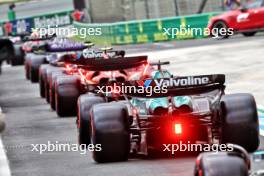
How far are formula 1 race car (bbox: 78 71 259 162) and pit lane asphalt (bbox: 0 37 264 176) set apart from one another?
0.23 metres

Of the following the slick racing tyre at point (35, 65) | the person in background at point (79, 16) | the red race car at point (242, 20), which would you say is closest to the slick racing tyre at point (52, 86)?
the slick racing tyre at point (35, 65)

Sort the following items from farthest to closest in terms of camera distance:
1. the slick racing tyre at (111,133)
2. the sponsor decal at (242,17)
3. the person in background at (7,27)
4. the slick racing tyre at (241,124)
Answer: the person in background at (7,27), the sponsor decal at (242,17), the slick racing tyre at (111,133), the slick racing tyre at (241,124)

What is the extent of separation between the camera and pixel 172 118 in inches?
464

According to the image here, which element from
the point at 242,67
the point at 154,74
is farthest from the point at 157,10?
the point at 154,74

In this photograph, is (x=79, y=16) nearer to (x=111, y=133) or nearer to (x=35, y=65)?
(x=35, y=65)

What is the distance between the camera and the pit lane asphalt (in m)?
11.5

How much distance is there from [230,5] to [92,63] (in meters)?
28.3

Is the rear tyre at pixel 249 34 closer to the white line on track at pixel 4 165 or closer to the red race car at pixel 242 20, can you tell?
the red race car at pixel 242 20

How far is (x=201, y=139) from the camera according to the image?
11.9 metres

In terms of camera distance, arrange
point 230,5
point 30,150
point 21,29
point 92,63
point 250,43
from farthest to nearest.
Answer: point 21,29
point 230,5
point 250,43
point 92,63
point 30,150

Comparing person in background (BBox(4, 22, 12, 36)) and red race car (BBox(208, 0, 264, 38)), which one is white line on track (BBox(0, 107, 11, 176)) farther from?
person in background (BBox(4, 22, 12, 36))

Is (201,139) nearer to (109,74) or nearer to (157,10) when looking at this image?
(109,74)

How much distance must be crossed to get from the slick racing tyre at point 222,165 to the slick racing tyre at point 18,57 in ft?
100

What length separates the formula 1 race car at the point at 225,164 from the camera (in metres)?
7.86
